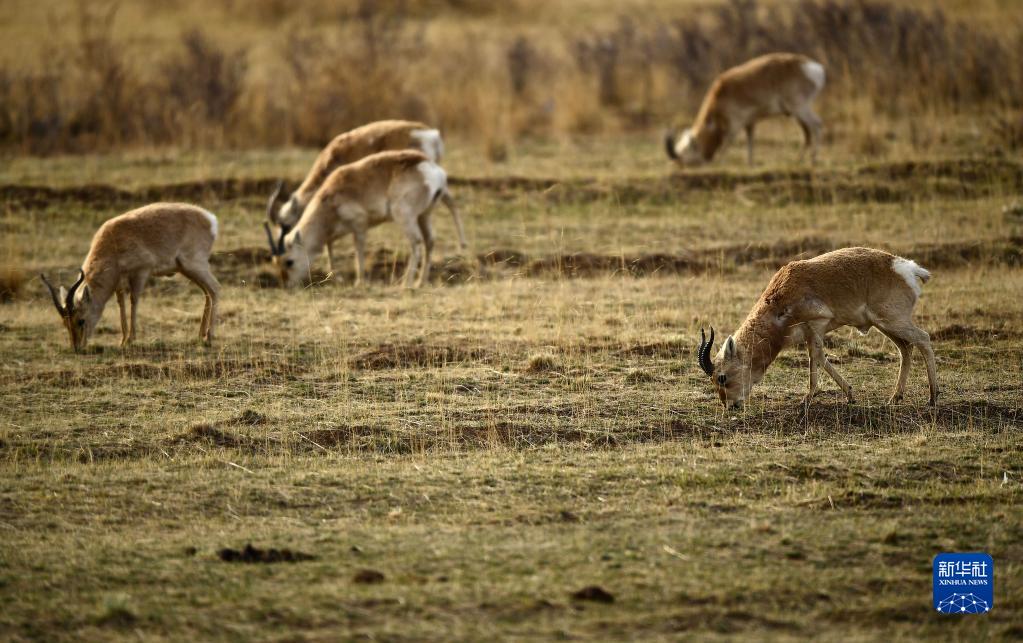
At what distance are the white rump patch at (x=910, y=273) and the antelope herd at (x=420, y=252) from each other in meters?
0.01

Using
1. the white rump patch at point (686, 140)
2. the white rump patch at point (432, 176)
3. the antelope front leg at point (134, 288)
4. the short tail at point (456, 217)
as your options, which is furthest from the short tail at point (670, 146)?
the antelope front leg at point (134, 288)

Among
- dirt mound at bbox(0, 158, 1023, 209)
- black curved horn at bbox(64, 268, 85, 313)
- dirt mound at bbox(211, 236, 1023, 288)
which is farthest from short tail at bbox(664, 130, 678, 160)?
black curved horn at bbox(64, 268, 85, 313)

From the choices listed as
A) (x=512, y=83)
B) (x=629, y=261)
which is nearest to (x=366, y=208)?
(x=629, y=261)

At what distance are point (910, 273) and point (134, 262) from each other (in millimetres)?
6929

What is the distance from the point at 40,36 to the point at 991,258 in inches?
934

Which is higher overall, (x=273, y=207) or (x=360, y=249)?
(x=273, y=207)

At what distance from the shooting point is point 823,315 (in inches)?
A: 376

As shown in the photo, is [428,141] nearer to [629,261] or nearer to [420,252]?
[420,252]

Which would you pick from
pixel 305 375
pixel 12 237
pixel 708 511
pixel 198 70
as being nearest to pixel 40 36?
pixel 198 70

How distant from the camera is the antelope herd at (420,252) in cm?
960

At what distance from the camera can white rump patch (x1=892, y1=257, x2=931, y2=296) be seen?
31.3 feet

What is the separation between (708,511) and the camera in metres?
7.75

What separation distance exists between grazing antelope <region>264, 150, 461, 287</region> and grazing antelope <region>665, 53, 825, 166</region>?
6.11 metres

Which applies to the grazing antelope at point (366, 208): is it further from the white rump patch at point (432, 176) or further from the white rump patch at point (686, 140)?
the white rump patch at point (686, 140)
